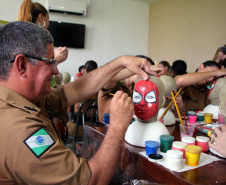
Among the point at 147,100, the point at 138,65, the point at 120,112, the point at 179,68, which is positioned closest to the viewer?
the point at 120,112

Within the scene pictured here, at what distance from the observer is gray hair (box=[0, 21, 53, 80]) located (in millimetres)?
777

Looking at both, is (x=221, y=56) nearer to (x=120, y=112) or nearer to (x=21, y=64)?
(x=120, y=112)

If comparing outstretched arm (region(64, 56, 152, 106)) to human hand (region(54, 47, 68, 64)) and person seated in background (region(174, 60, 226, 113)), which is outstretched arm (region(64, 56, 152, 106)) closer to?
human hand (region(54, 47, 68, 64))

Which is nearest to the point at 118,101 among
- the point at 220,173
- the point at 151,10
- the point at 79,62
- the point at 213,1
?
the point at 220,173

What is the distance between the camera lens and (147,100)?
1.10 metres

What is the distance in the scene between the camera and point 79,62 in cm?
570

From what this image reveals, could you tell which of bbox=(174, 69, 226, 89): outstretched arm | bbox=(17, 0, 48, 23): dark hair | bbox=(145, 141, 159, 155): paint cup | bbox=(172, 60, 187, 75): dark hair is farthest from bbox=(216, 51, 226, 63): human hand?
bbox=(145, 141, 159, 155): paint cup

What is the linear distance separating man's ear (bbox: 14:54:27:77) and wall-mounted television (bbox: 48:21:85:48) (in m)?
4.85

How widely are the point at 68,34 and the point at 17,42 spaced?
16.1 ft

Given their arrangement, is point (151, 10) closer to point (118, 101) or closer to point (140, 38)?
point (140, 38)

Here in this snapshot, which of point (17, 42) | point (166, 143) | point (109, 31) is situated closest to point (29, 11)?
point (17, 42)

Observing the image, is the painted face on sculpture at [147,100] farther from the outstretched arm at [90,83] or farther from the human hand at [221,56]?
the human hand at [221,56]

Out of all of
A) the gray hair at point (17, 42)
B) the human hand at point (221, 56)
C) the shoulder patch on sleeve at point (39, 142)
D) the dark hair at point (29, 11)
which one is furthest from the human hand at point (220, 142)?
the human hand at point (221, 56)

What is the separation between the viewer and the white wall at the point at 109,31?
5.64 metres
